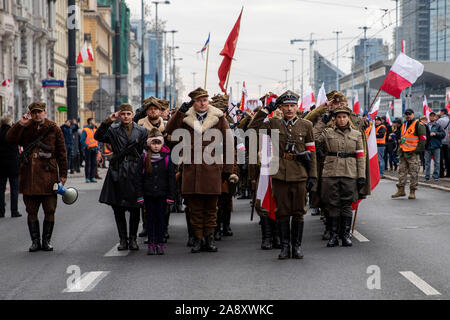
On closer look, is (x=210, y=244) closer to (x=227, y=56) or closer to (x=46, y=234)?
(x=46, y=234)

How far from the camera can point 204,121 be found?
9.95 meters

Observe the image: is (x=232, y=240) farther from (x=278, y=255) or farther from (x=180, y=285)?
(x=180, y=285)

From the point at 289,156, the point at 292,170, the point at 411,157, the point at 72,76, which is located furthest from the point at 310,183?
the point at 72,76

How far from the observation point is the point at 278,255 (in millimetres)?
9766

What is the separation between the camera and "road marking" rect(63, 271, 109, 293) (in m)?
7.74

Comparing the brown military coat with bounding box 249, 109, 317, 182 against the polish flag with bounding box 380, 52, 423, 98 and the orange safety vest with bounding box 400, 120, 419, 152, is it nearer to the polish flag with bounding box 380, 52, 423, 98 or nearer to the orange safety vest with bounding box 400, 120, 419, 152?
the polish flag with bounding box 380, 52, 423, 98

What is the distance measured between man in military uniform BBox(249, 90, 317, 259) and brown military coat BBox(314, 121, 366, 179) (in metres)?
1.09

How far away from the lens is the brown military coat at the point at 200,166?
9.96 meters

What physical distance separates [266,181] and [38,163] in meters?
2.79

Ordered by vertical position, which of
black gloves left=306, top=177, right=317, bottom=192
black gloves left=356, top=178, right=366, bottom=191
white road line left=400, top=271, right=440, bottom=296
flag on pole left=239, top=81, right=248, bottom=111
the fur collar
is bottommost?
white road line left=400, top=271, right=440, bottom=296

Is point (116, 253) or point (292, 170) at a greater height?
Answer: point (292, 170)

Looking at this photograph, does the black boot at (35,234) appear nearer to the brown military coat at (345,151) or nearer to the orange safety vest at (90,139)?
the brown military coat at (345,151)

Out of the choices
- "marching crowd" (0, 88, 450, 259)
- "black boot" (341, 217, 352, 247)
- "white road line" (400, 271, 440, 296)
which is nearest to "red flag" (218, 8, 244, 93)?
"marching crowd" (0, 88, 450, 259)
